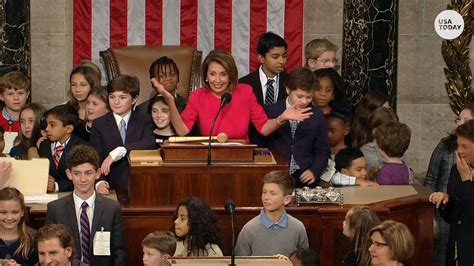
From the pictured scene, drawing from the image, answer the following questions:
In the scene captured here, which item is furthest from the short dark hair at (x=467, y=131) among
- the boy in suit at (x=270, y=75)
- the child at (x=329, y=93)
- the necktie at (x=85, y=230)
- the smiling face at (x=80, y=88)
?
the smiling face at (x=80, y=88)

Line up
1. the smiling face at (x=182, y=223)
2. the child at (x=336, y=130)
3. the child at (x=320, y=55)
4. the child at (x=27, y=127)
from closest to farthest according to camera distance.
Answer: the smiling face at (x=182, y=223) < the child at (x=27, y=127) < the child at (x=336, y=130) < the child at (x=320, y=55)

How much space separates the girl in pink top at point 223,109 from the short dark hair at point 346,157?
76cm

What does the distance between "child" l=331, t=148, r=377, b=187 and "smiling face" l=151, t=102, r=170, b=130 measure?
1608 mm

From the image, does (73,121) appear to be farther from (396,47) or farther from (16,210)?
(396,47)

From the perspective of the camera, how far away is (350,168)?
12.8 m

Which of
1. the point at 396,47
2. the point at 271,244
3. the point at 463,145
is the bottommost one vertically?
the point at 271,244

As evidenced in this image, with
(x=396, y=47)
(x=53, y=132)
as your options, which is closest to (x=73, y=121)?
(x=53, y=132)

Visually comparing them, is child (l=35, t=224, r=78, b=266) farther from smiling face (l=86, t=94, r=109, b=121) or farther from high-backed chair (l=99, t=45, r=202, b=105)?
high-backed chair (l=99, t=45, r=202, b=105)

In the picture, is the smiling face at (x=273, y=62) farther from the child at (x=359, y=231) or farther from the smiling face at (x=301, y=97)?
the child at (x=359, y=231)

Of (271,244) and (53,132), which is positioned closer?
(271,244)

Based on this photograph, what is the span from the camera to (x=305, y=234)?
11.3m

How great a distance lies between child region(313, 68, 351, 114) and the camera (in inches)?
539

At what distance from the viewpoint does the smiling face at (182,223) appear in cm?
1102

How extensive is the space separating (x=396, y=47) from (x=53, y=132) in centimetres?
475
